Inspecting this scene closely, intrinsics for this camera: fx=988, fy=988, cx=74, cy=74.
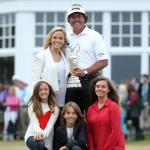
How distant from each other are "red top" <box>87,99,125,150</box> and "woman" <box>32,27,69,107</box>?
20.2 inches

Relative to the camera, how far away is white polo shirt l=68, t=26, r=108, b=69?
11.4 meters

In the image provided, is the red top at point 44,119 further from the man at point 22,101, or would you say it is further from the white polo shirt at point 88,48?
the man at point 22,101

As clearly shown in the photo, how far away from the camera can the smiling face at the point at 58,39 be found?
37.0ft

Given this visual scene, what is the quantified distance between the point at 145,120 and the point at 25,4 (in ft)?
16.0

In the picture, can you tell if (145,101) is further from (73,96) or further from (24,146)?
(73,96)

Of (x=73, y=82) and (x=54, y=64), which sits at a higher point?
(x=54, y=64)

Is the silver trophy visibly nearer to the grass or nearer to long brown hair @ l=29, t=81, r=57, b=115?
long brown hair @ l=29, t=81, r=57, b=115

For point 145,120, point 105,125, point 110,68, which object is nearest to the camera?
point 105,125

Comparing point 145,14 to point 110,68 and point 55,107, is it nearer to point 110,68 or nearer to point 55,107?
point 110,68

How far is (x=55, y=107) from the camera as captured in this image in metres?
11.3

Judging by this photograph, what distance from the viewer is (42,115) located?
11406 millimetres

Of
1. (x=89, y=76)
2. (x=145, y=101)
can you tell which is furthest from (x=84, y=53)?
(x=145, y=101)

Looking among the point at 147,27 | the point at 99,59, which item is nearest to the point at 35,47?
the point at 147,27

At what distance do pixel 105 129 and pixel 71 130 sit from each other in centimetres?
41
